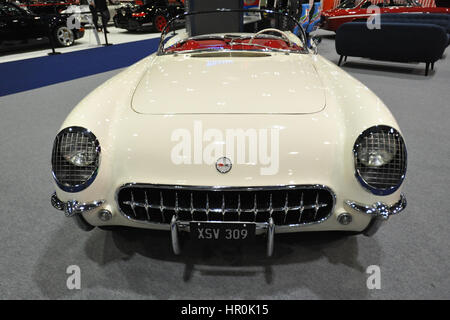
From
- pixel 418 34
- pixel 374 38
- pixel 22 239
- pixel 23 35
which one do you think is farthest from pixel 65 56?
pixel 418 34

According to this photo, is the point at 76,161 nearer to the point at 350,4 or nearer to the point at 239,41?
the point at 239,41

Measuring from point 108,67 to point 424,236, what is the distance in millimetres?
5555

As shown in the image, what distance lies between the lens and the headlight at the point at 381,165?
1329mm

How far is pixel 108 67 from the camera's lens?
232 inches

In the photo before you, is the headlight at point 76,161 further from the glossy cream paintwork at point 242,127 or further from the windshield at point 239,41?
the windshield at point 239,41

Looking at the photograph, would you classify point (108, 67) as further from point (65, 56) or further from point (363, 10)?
point (363, 10)

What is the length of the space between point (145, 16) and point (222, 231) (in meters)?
9.59

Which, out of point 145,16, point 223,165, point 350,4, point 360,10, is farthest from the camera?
point 145,16

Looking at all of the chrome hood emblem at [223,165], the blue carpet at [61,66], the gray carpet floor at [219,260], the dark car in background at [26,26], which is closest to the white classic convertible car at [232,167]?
the chrome hood emblem at [223,165]

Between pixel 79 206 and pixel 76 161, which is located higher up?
pixel 76 161

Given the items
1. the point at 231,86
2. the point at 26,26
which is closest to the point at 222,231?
the point at 231,86

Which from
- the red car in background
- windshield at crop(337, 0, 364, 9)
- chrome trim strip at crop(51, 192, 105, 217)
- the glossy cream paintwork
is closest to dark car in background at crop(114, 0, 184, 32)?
the red car in background

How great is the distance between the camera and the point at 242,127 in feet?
4.58

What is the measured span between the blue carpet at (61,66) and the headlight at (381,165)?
5.00 m
